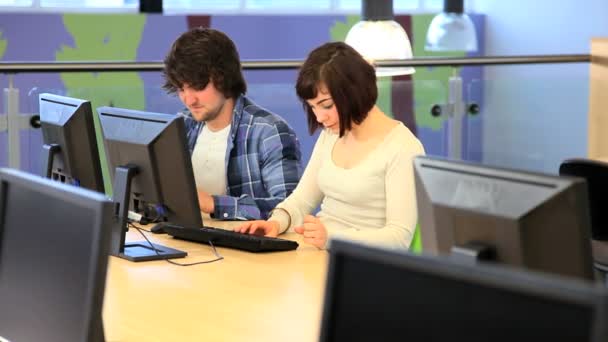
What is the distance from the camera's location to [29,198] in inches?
75.7

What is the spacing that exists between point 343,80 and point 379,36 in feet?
3.17

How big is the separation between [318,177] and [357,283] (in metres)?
1.88

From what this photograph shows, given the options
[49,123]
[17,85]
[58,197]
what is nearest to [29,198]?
[58,197]

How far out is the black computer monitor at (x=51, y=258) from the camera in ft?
5.60

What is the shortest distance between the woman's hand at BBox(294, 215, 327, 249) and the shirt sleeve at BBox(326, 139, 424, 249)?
26 millimetres

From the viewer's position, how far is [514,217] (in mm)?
1824

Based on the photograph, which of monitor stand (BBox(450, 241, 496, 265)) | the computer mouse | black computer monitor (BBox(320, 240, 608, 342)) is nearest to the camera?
black computer monitor (BBox(320, 240, 608, 342))

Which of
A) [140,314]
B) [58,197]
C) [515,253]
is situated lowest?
[140,314]

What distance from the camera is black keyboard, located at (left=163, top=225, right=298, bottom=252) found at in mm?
2920

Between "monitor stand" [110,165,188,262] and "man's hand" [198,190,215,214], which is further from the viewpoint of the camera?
"man's hand" [198,190,215,214]

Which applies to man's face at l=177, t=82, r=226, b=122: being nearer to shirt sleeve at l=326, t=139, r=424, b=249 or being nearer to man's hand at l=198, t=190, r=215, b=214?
man's hand at l=198, t=190, r=215, b=214

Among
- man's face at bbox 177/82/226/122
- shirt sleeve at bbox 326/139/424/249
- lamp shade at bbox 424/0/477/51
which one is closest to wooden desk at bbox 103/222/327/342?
shirt sleeve at bbox 326/139/424/249

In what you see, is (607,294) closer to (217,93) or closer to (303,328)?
(303,328)

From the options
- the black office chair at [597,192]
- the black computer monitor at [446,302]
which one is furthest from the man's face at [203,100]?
the black computer monitor at [446,302]
